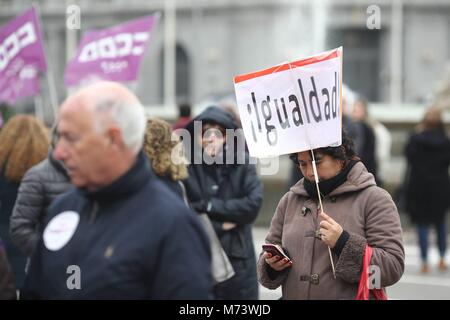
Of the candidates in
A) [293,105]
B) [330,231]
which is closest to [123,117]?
[330,231]

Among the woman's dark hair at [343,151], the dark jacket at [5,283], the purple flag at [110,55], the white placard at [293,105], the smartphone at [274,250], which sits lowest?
the purple flag at [110,55]

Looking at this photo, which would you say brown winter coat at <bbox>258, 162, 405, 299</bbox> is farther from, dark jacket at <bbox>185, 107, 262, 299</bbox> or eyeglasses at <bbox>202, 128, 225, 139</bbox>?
eyeglasses at <bbox>202, 128, 225, 139</bbox>

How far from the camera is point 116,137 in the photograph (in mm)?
3039

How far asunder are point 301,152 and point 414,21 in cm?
3504

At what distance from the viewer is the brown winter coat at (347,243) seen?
13.0 feet

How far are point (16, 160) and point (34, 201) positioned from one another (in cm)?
93

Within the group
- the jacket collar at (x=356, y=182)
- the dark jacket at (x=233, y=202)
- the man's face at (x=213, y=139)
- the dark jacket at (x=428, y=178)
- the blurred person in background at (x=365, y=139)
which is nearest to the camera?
the jacket collar at (x=356, y=182)

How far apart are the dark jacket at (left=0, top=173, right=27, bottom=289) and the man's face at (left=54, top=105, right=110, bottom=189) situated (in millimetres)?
3284

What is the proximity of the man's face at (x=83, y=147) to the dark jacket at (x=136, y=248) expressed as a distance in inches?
2.2

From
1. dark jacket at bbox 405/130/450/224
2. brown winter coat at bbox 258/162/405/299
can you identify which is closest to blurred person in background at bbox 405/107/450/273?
dark jacket at bbox 405/130/450/224

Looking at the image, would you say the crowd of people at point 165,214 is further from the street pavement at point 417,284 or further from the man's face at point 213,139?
the street pavement at point 417,284

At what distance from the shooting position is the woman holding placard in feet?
13.0

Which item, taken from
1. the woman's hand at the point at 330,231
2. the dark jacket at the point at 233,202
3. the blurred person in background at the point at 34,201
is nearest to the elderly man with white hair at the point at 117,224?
the woman's hand at the point at 330,231

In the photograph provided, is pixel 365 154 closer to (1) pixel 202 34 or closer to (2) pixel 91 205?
(2) pixel 91 205
